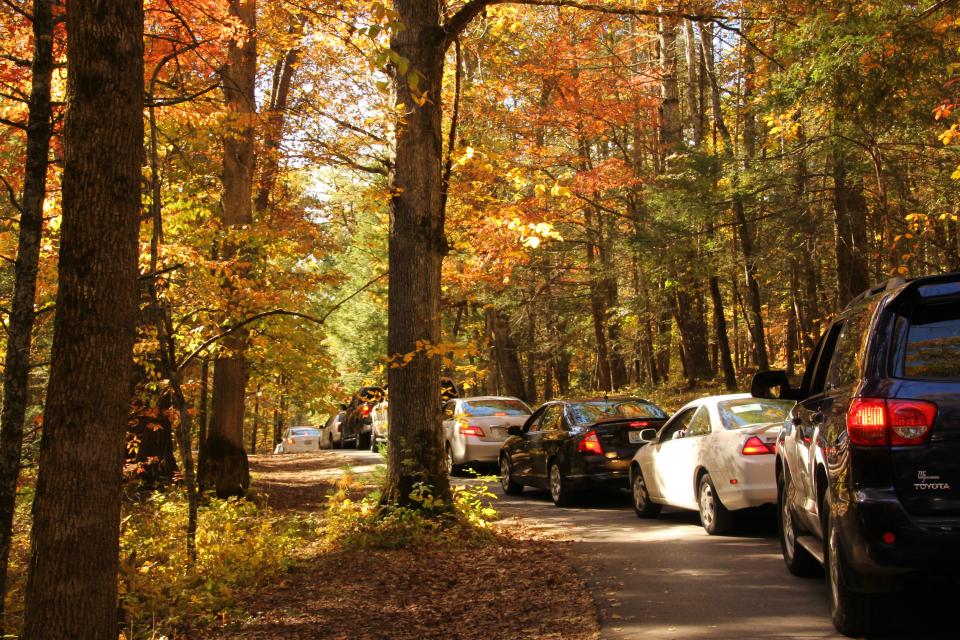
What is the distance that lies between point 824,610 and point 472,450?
12912 mm

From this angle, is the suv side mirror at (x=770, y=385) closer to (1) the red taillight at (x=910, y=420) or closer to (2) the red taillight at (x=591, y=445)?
(1) the red taillight at (x=910, y=420)

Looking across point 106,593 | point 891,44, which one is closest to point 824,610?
point 106,593

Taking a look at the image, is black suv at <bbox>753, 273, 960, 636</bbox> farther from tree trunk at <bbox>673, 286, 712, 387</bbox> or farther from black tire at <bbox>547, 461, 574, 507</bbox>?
tree trunk at <bbox>673, 286, 712, 387</bbox>

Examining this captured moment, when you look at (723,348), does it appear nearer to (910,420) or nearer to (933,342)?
(933,342)

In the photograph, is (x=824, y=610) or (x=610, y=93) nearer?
(x=824, y=610)

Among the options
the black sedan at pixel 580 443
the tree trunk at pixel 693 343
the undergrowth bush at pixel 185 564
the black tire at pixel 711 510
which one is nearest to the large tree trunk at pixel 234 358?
the undergrowth bush at pixel 185 564

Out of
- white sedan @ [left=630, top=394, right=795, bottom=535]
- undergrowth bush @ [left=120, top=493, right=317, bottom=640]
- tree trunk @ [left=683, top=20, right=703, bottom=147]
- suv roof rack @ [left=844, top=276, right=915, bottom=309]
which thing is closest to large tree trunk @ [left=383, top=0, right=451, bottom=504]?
undergrowth bush @ [left=120, top=493, right=317, bottom=640]

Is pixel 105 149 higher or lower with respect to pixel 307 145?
lower

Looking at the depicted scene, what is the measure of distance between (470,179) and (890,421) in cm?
1136

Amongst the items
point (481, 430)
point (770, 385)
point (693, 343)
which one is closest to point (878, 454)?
point (770, 385)

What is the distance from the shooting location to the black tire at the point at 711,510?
10.0 metres

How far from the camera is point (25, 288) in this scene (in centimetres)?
710

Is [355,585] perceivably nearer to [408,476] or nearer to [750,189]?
[408,476]

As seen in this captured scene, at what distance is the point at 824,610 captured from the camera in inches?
255
